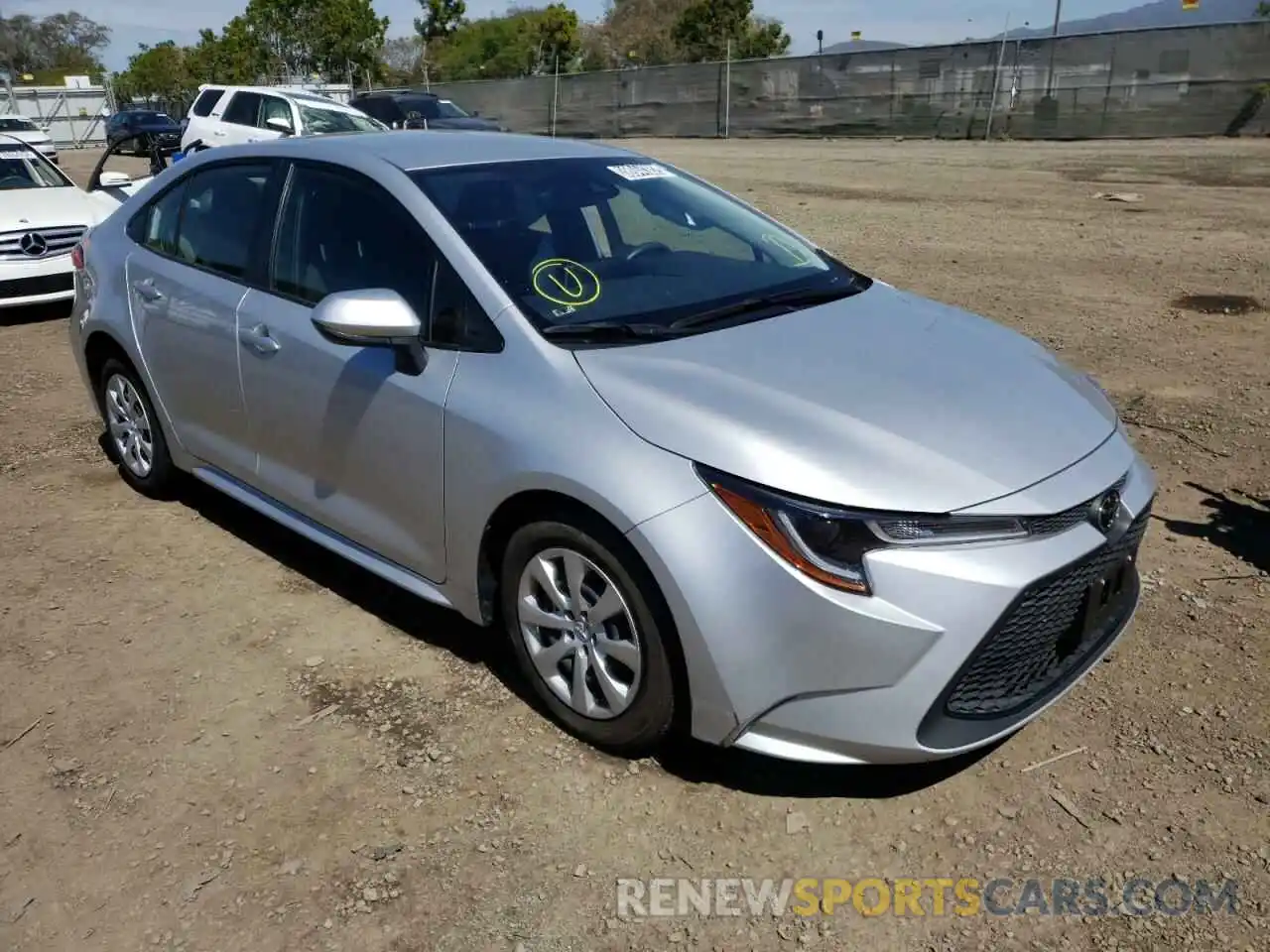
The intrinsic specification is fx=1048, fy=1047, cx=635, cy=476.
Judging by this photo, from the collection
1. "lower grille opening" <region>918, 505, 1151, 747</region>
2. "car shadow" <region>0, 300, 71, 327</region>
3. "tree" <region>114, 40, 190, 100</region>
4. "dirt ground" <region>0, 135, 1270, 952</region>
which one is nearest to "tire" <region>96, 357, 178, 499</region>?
"dirt ground" <region>0, 135, 1270, 952</region>

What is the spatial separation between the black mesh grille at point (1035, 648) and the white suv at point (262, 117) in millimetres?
15629

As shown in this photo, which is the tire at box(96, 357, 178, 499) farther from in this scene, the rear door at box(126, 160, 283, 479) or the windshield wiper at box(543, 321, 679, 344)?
the windshield wiper at box(543, 321, 679, 344)

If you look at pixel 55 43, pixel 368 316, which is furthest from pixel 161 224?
pixel 55 43

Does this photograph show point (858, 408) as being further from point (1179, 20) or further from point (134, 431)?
point (1179, 20)

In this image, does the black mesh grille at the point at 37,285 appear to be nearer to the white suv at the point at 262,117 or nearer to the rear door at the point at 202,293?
the rear door at the point at 202,293

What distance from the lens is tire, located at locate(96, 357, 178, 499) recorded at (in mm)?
4660

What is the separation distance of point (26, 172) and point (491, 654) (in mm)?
8933

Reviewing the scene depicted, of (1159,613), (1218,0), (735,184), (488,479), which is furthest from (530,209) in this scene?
(1218,0)

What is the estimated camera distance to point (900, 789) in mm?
2891

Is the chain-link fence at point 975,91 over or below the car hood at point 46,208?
over

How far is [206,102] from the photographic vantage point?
18.1 m

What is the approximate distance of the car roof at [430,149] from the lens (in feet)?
11.9

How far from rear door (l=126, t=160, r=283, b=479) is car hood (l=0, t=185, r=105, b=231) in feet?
16.6

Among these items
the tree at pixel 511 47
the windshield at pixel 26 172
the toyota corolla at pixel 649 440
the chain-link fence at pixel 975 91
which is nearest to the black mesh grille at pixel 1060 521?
the toyota corolla at pixel 649 440
